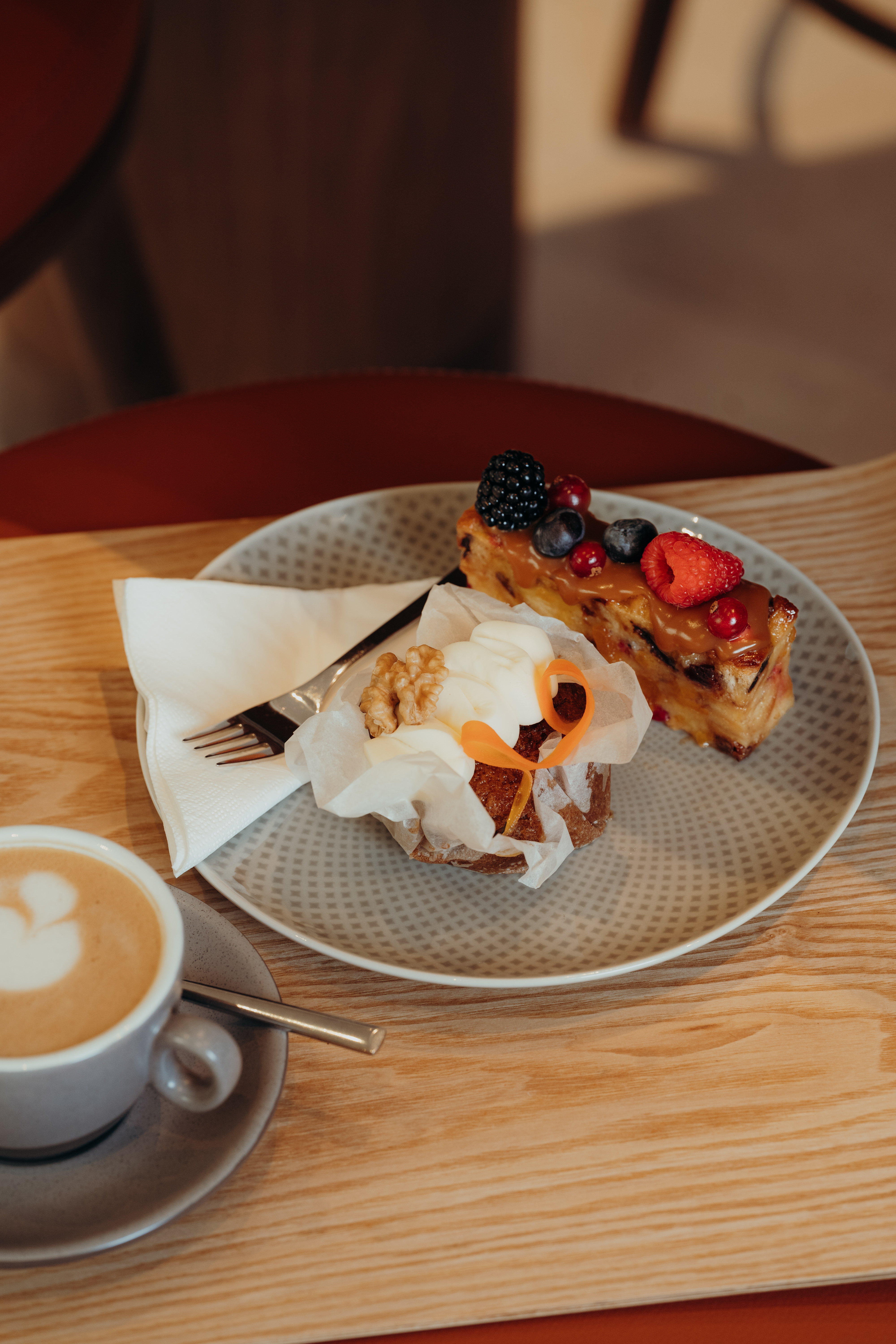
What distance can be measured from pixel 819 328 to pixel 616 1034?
8.79ft

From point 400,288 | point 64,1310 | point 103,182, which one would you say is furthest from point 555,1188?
point 400,288

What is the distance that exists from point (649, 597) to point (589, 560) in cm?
7

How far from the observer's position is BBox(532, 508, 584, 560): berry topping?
1146 millimetres

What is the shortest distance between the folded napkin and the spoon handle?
16cm

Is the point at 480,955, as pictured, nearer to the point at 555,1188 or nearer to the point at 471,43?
the point at 555,1188

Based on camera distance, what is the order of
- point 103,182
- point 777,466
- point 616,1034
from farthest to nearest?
point 103,182
point 777,466
point 616,1034

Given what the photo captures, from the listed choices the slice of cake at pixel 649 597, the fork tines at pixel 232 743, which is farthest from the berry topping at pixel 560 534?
the fork tines at pixel 232 743

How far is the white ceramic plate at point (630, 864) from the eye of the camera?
88 cm

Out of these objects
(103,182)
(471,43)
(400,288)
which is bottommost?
(400,288)

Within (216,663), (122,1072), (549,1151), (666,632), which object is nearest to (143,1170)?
(122,1072)

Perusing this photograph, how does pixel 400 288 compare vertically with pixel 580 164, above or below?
below

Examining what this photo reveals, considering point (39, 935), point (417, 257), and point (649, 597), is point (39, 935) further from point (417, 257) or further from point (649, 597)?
point (417, 257)

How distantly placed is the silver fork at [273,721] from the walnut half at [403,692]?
79 mm

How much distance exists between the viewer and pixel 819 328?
306cm
